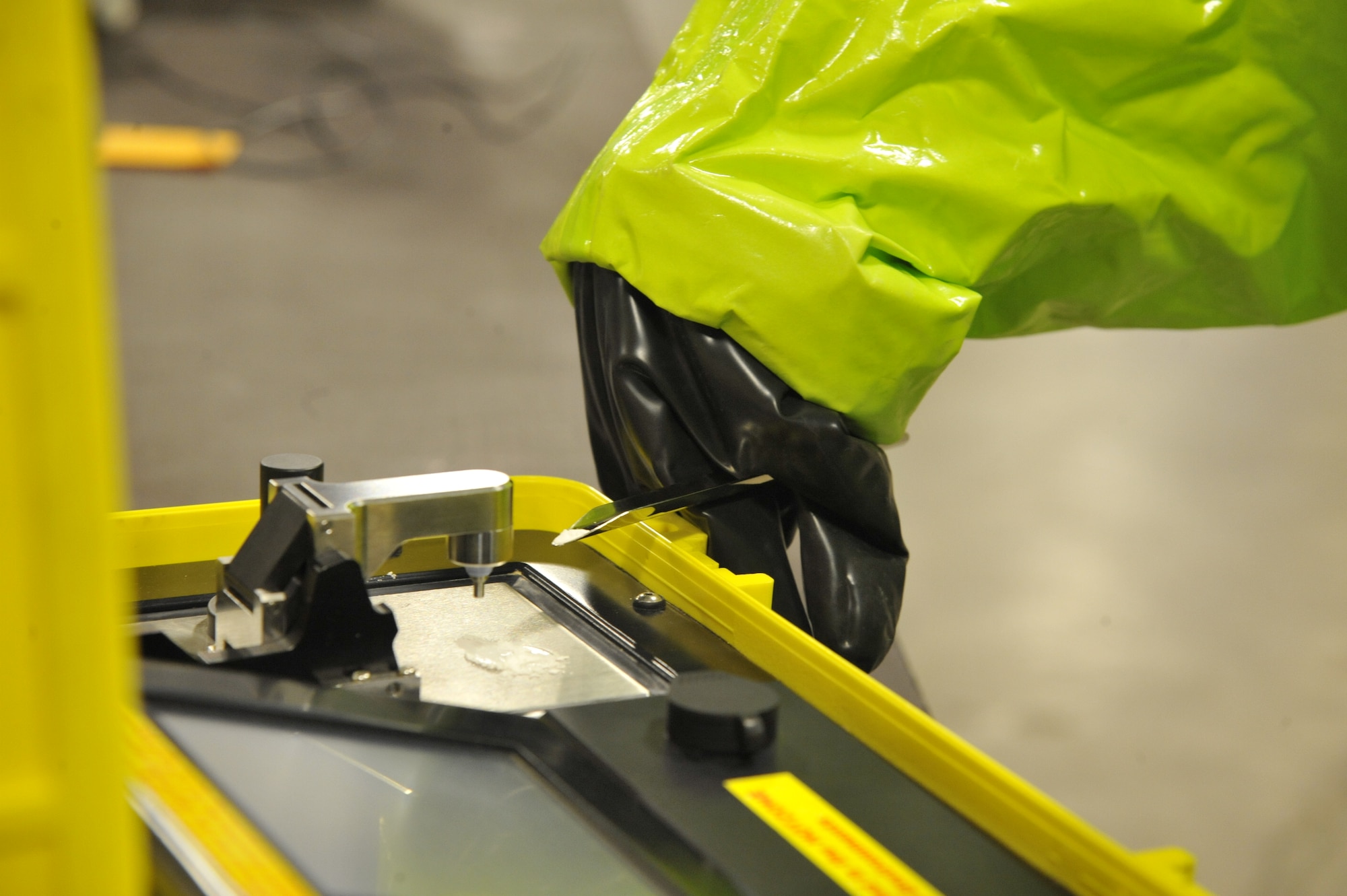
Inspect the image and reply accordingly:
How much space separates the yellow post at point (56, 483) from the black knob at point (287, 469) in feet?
1.44

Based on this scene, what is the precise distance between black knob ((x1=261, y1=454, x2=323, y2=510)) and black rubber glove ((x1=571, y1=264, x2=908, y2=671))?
0.22 meters

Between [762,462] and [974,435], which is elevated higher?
[762,462]

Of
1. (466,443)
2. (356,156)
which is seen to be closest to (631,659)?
(466,443)

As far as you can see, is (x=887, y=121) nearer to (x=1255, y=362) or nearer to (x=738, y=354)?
(x=738, y=354)

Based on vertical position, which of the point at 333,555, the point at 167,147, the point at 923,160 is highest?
the point at 167,147

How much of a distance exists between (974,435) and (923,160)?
4.74 feet

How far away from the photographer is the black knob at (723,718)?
2.02 feet

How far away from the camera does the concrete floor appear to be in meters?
1.51

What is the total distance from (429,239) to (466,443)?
2.69ft

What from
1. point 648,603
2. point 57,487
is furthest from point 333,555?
point 57,487

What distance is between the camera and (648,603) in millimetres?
855

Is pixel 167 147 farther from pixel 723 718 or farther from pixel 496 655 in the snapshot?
pixel 723 718

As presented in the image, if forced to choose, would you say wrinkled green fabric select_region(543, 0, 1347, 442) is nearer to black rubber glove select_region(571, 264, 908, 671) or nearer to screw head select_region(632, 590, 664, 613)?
black rubber glove select_region(571, 264, 908, 671)

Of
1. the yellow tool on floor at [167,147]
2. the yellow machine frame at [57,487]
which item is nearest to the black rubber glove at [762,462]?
the yellow machine frame at [57,487]
